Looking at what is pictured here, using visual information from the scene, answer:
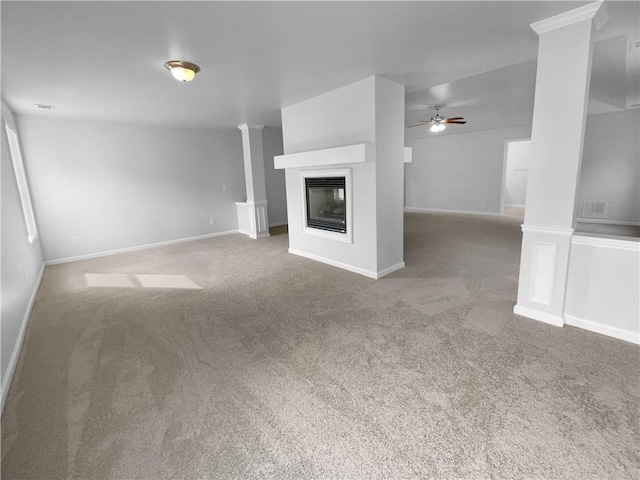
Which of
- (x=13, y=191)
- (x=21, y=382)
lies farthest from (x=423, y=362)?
(x=13, y=191)

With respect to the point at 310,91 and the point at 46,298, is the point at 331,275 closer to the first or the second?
the point at 310,91

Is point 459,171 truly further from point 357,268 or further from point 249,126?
point 357,268

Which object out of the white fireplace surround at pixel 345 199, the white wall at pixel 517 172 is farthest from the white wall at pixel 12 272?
the white wall at pixel 517 172

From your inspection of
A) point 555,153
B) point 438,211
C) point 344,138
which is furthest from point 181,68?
point 438,211

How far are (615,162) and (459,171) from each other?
3.33 m

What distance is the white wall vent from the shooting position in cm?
695

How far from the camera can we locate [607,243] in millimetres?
2375

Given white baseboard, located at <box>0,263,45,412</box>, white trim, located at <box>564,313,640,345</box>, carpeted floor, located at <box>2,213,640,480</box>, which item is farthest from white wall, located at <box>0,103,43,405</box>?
white trim, located at <box>564,313,640,345</box>

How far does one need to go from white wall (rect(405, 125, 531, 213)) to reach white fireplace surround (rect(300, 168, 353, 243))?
621 cm

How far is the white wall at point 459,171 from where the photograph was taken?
826 centimetres

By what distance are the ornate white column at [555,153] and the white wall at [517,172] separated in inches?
373

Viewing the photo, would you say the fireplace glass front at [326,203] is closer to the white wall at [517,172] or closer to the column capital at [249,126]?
the column capital at [249,126]

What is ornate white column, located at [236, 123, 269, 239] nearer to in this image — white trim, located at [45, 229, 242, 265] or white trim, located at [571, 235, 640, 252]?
white trim, located at [45, 229, 242, 265]

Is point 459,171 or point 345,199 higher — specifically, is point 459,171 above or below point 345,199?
above
